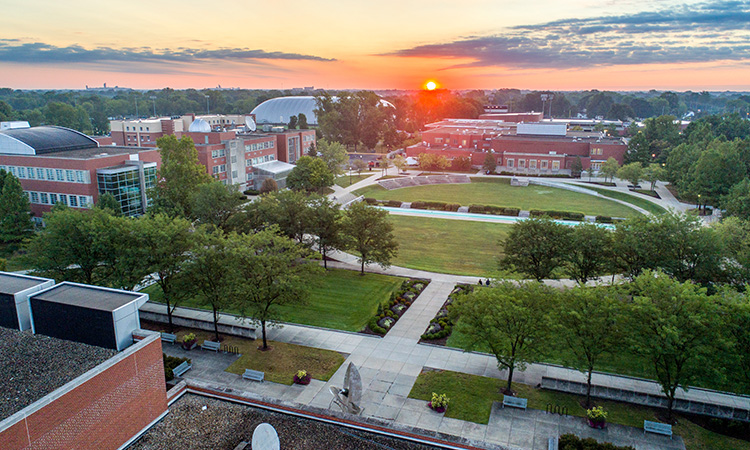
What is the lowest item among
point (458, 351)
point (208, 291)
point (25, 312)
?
point (458, 351)

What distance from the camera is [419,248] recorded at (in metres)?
51.1

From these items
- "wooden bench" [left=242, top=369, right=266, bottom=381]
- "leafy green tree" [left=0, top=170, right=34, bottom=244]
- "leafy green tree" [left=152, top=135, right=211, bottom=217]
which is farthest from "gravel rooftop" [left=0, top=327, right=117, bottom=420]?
"leafy green tree" [left=0, top=170, right=34, bottom=244]

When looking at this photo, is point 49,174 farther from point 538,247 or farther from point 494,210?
point 494,210

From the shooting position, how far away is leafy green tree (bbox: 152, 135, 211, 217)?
50.3 m

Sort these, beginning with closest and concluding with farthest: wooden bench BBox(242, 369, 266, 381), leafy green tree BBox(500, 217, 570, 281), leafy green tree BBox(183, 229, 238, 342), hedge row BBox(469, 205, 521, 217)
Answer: wooden bench BBox(242, 369, 266, 381), leafy green tree BBox(183, 229, 238, 342), leafy green tree BBox(500, 217, 570, 281), hedge row BBox(469, 205, 521, 217)

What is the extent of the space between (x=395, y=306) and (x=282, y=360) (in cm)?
1034

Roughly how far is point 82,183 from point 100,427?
142 ft

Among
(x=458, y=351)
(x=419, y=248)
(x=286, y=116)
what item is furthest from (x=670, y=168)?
(x=286, y=116)

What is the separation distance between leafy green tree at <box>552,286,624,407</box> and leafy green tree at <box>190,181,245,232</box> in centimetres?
3154

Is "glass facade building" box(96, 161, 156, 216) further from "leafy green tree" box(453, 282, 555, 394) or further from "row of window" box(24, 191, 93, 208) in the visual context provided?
"leafy green tree" box(453, 282, 555, 394)

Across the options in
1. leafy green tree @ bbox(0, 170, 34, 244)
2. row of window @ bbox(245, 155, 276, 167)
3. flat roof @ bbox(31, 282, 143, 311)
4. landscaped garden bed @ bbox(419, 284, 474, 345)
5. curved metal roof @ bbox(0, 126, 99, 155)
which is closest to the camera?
flat roof @ bbox(31, 282, 143, 311)

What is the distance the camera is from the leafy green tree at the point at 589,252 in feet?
115

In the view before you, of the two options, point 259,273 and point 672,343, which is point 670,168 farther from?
point 259,273

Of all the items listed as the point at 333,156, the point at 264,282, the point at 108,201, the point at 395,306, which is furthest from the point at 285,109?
the point at 264,282
